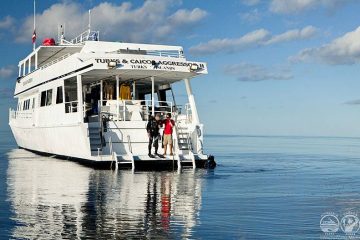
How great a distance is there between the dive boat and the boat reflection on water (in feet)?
10.3

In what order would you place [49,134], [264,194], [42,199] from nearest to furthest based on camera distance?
[42,199] < [264,194] < [49,134]

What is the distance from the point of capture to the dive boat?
20312 mm

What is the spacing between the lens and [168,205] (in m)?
10.5

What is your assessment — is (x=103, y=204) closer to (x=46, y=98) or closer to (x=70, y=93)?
(x=70, y=93)

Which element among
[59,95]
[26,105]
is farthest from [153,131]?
[26,105]

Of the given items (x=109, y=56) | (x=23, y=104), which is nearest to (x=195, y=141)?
(x=109, y=56)

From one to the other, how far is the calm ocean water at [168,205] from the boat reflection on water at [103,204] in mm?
15

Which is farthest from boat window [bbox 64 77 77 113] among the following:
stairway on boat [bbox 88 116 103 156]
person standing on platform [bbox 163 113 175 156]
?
person standing on platform [bbox 163 113 175 156]

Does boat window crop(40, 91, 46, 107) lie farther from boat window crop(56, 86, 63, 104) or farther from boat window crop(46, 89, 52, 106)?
boat window crop(56, 86, 63, 104)

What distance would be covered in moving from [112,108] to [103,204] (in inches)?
474

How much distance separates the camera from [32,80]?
2925cm

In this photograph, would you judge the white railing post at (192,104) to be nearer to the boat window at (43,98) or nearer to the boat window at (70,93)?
the boat window at (70,93)

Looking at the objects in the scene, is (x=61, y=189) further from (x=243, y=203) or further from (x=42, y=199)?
(x=243, y=203)

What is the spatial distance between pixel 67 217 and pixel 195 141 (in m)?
12.9
